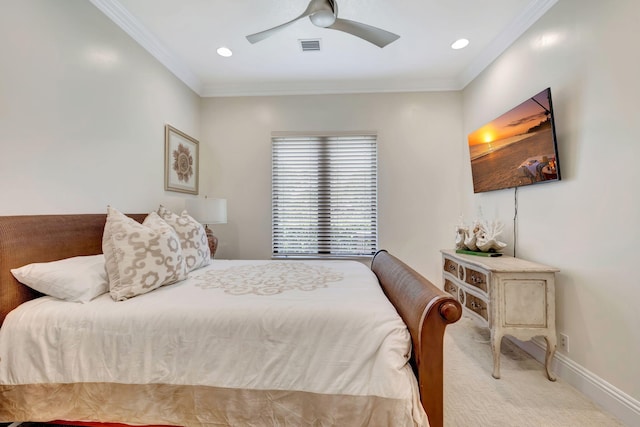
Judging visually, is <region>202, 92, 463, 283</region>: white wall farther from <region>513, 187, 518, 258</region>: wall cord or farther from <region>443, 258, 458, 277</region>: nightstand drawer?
<region>513, 187, 518, 258</region>: wall cord

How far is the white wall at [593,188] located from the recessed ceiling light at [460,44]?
524 mm

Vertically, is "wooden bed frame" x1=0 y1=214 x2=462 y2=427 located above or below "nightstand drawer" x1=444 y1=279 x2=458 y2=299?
above

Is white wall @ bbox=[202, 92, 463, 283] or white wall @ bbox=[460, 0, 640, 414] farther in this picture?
white wall @ bbox=[202, 92, 463, 283]

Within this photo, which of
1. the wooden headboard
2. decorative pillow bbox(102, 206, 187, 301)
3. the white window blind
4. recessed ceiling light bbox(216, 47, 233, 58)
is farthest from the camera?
the white window blind

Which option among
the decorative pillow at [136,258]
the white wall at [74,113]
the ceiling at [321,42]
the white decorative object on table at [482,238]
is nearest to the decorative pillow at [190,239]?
the decorative pillow at [136,258]

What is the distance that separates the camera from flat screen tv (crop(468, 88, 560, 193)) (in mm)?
1932

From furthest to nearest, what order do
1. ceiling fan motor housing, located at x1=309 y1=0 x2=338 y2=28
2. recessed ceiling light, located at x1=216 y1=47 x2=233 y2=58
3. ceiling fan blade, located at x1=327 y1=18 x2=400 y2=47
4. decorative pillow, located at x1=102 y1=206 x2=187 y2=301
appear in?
1. recessed ceiling light, located at x1=216 y1=47 x2=233 y2=58
2. ceiling fan blade, located at x1=327 y1=18 x2=400 y2=47
3. ceiling fan motor housing, located at x1=309 y1=0 x2=338 y2=28
4. decorative pillow, located at x1=102 y1=206 x2=187 y2=301

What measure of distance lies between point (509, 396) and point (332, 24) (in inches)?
110

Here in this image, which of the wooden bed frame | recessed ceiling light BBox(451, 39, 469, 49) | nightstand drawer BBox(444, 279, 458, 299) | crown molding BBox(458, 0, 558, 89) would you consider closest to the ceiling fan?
recessed ceiling light BBox(451, 39, 469, 49)

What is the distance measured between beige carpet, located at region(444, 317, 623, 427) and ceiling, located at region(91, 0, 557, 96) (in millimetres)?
2839

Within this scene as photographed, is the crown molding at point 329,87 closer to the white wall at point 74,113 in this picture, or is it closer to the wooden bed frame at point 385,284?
the white wall at point 74,113

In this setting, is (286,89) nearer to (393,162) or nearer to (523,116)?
(393,162)

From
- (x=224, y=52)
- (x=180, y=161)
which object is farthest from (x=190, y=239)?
(x=224, y=52)

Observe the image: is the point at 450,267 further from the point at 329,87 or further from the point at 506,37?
the point at 329,87
